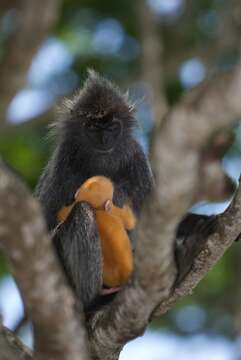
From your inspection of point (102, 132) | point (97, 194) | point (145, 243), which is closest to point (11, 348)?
point (145, 243)

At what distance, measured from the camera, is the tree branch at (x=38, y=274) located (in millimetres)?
3885

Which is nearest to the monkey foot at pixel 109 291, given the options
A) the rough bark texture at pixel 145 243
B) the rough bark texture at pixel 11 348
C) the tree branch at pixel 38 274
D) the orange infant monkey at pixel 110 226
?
the orange infant monkey at pixel 110 226

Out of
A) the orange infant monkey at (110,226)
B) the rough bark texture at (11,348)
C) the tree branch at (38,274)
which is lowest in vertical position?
the orange infant monkey at (110,226)

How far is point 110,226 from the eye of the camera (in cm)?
639

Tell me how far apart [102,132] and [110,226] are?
121 centimetres

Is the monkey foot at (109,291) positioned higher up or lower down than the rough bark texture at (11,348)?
lower down

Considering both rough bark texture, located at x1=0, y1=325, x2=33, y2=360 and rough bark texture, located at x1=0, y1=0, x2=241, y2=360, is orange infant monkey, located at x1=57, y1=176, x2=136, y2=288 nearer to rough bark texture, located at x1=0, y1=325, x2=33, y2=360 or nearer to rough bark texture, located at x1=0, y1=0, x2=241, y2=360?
rough bark texture, located at x1=0, y1=0, x2=241, y2=360

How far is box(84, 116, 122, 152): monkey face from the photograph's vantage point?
7297 millimetres

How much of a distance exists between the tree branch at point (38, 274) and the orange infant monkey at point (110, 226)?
1.92m

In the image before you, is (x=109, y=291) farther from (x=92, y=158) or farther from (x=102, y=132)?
(x=102, y=132)

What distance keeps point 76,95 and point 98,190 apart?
1.59m

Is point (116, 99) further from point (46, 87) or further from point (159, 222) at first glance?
point (46, 87)

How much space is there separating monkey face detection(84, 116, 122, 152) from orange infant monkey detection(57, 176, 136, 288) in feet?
2.35

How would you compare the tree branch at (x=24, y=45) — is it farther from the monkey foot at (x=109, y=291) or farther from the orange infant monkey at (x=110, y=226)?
the monkey foot at (x=109, y=291)
